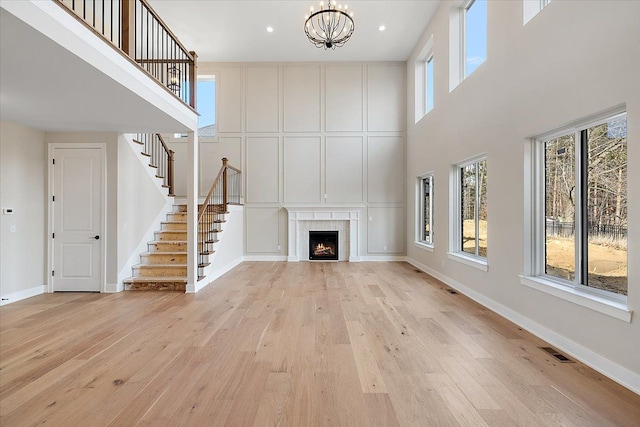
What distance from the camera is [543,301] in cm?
312

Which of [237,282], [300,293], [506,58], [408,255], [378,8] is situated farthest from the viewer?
[408,255]

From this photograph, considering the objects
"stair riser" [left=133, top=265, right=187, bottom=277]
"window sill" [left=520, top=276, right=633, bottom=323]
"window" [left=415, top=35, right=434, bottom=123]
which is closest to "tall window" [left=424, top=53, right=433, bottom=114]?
"window" [left=415, top=35, right=434, bottom=123]

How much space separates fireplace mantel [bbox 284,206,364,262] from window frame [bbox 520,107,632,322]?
497 cm

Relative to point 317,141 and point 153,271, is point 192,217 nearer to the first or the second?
point 153,271

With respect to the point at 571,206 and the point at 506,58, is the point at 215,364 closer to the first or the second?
the point at 571,206

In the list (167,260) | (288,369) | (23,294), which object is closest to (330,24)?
(167,260)

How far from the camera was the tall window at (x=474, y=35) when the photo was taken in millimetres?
4613

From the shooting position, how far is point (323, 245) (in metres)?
8.48

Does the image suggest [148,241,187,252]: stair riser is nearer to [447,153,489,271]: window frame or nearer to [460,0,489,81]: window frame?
[447,153,489,271]: window frame

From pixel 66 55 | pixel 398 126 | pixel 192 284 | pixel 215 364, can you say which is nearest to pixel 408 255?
pixel 398 126

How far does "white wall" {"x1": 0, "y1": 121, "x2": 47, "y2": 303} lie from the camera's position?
176 inches

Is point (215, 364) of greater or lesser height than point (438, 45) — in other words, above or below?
below

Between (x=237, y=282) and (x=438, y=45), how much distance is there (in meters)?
5.82

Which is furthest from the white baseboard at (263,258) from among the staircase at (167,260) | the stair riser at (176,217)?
the stair riser at (176,217)
